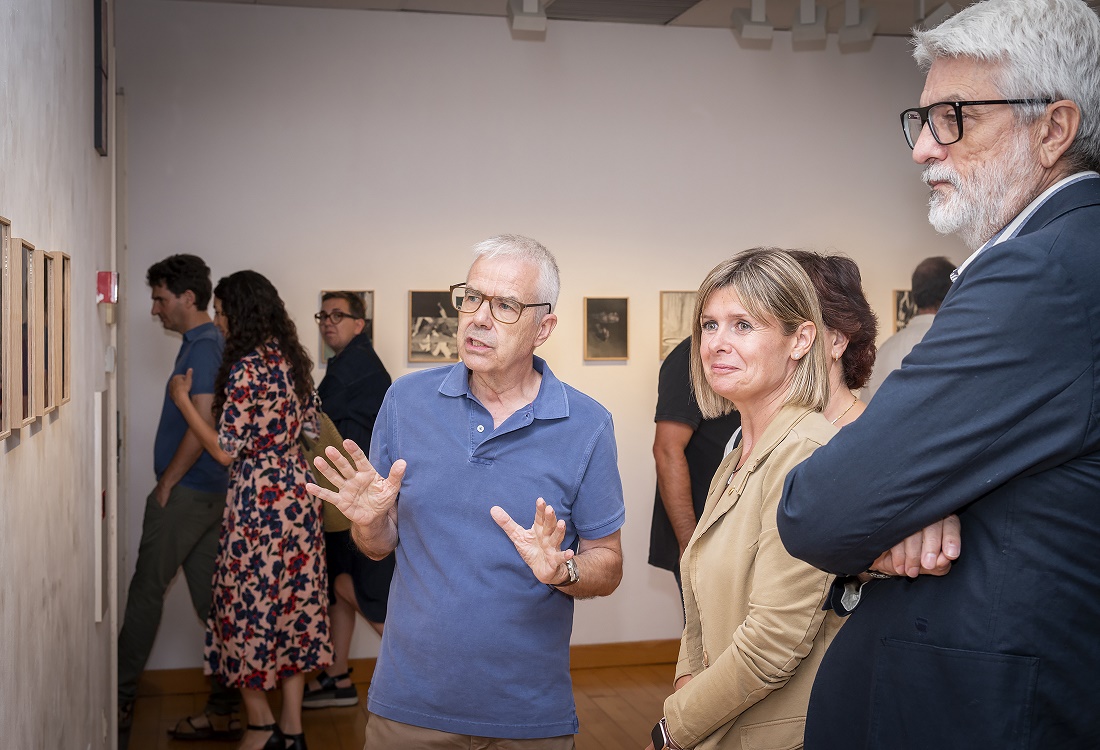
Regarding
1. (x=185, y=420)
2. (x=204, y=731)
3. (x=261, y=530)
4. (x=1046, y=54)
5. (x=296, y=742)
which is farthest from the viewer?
(x=185, y=420)

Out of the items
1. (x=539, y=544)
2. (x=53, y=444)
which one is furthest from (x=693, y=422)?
(x=53, y=444)

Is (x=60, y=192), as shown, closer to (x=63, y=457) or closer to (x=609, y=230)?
(x=63, y=457)

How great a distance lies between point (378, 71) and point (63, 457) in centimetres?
358

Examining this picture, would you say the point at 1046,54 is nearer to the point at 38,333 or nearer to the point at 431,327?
the point at 38,333

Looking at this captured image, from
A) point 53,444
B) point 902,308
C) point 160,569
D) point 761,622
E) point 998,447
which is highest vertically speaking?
point 902,308

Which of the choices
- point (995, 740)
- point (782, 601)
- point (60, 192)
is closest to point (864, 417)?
point (995, 740)

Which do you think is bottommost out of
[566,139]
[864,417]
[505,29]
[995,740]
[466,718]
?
[466,718]

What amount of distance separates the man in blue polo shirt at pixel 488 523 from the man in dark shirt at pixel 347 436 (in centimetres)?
274

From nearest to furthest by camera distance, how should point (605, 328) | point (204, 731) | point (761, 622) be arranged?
point (761, 622), point (204, 731), point (605, 328)

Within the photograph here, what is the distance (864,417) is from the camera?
4.37 ft

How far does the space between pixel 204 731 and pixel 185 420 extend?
1483 millimetres

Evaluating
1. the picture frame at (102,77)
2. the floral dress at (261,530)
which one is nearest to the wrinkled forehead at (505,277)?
the picture frame at (102,77)

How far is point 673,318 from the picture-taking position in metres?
5.98

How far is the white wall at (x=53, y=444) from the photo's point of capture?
5.95 ft
